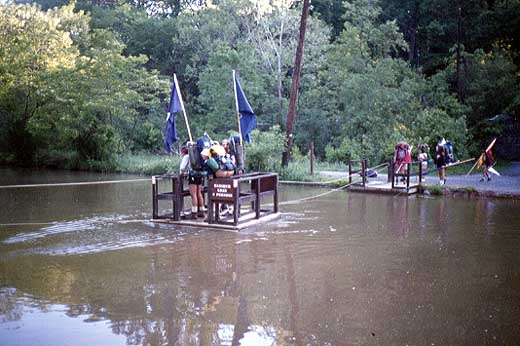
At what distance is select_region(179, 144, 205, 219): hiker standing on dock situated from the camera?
12.8 metres

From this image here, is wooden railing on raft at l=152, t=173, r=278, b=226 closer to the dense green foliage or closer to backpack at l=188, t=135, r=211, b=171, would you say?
backpack at l=188, t=135, r=211, b=171

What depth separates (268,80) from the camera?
34.6 metres

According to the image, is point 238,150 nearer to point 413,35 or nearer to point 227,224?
point 227,224

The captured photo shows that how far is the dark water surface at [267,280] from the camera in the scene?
21.0 ft

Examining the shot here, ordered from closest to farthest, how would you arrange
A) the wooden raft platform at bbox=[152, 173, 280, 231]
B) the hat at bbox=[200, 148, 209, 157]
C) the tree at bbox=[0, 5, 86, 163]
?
the wooden raft platform at bbox=[152, 173, 280, 231]
the hat at bbox=[200, 148, 209, 157]
the tree at bbox=[0, 5, 86, 163]

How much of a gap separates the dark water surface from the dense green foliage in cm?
1348

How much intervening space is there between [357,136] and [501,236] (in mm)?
18843

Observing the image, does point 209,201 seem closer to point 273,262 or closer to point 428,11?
point 273,262

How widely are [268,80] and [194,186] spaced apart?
22.5m

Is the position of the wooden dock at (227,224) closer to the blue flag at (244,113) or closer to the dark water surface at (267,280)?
the dark water surface at (267,280)

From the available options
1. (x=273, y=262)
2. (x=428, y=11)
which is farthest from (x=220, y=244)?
(x=428, y=11)

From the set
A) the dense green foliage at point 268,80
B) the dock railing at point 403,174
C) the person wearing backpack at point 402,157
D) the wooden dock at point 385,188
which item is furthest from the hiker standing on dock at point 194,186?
the dense green foliage at point 268,80

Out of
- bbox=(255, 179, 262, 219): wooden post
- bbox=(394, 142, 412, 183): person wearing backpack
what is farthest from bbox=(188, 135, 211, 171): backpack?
bbox=(394, 142, 412, 183): person wearing backpack

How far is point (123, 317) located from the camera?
6.87 meters
